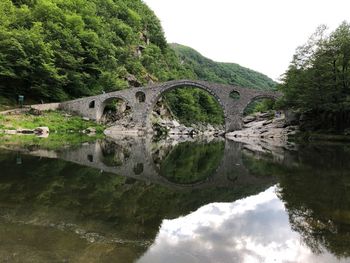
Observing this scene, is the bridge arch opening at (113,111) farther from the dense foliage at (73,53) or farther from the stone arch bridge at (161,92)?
the dense foliage at (73,53)

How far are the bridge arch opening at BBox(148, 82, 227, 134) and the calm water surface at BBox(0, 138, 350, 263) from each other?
42287 millimetres

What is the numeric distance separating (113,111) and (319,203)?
50.3 meters

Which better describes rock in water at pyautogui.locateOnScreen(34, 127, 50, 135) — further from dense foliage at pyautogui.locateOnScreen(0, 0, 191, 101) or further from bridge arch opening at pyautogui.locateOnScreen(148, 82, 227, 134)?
bridge arch opening at pyautogui.locateOnScreen(148, 82, 227, 134)

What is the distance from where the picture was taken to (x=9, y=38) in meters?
37.5

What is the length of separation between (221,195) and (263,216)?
2040mm

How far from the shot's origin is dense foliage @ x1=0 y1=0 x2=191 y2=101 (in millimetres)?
39406

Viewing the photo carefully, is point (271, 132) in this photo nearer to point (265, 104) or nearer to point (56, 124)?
point (56, 124)

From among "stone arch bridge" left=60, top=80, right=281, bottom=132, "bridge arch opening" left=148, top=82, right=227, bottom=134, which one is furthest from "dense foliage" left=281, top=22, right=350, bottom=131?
"bridge arch opening" left=148, top=82, right=227, bottom=134

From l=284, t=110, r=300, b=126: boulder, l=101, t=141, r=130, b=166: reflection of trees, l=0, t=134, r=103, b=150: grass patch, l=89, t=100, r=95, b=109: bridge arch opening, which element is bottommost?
l=101, t=141, r=130, b=166: reflection of trees

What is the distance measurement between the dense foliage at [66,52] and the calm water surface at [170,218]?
107 feet

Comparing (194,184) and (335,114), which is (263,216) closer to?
(194,184)

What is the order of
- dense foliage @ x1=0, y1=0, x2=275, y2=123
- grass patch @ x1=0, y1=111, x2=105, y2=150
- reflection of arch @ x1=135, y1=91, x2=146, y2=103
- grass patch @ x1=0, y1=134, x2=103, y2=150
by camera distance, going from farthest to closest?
reflection of arch @ x1=135, y1=91, x2=146, y2=103 → dense foliage @ x1=0, y1=0, x2=275, y2=123 → grass patch @ x1=0, y1=111, x2=105, y2=150 → grass patch @ x1=0, y1=134, x2=103, y2=150

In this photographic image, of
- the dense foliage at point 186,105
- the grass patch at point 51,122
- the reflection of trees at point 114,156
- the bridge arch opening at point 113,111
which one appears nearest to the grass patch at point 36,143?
the reflection of trees at point 114,156

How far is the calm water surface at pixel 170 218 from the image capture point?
14.4 ft
